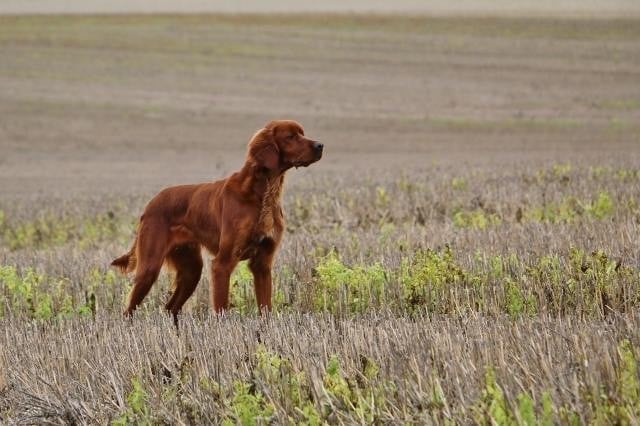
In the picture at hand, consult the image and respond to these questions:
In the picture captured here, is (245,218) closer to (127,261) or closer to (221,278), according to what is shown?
(221,278)

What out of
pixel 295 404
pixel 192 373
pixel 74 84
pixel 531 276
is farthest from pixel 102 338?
pixel 74 84

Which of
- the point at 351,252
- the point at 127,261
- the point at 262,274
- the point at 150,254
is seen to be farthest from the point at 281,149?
the point at 351,252

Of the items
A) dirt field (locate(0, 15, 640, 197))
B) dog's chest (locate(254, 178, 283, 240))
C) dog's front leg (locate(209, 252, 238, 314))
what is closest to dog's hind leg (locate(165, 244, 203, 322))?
dog's front leg (locate(209, 252, 238, 314))

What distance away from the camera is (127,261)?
7762mm

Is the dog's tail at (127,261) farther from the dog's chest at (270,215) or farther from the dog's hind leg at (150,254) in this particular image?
the dog's chest at (270,215)

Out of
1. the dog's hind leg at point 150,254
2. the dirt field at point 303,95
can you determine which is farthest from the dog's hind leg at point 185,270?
the dirt field at point 303,95

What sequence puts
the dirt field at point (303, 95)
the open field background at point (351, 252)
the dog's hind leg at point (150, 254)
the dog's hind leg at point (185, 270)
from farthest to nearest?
the dirt field at point (303, 95)
the dog's hind leg at point (185, 270)
the dog's hind leg at point (150, 254)
the open field background at point (351, 252)

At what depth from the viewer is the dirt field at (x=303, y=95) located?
27016mm

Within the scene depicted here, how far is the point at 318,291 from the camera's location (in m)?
7.36

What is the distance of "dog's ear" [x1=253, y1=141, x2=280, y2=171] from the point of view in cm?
683

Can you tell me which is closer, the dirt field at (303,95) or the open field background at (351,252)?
the open field background at (351,252)

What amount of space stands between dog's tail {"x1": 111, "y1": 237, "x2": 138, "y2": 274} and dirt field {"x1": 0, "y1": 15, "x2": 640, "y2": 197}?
14477 millimetres

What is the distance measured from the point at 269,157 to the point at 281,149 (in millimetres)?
104

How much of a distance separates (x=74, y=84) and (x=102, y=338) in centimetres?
3309
